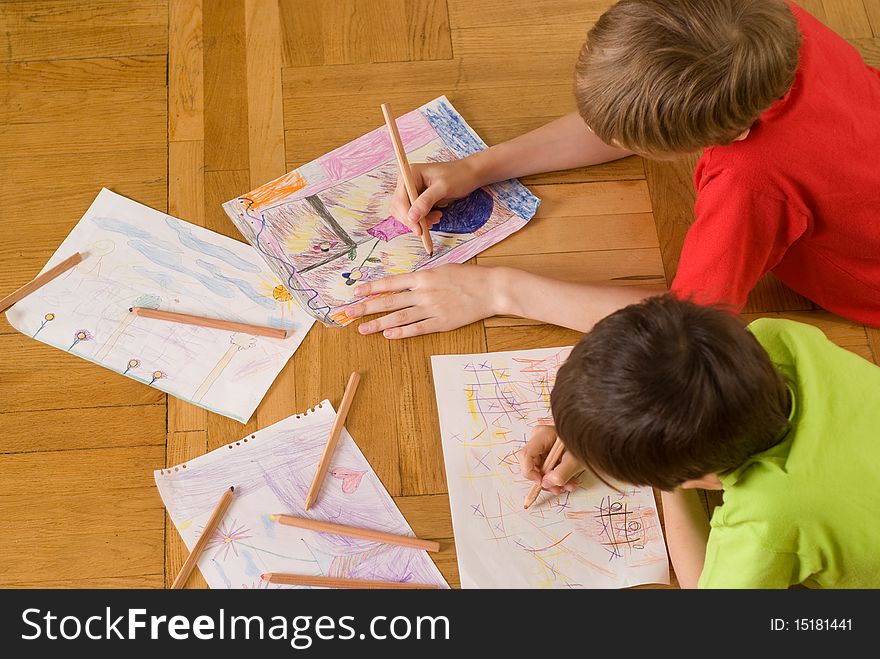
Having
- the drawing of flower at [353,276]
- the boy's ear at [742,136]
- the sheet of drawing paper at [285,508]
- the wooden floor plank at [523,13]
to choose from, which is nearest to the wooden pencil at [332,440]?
the sheet of drawing paper at [285,508]

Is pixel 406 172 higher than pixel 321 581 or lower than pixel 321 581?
higher

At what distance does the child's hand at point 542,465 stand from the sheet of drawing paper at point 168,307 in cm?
31

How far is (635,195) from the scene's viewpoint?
3.76 feet

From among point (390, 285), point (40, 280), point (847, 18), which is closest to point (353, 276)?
point (390, 285)

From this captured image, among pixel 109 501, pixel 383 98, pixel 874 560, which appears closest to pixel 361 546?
pixel 109 501

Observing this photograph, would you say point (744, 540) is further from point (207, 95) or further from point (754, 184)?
point (207, 95)

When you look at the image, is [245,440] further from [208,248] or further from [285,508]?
[208,248]

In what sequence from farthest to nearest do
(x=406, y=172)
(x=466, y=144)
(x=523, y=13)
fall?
1. (x=523, y=13)
2. (x=466, y=144)
3. (x=406, y=172)

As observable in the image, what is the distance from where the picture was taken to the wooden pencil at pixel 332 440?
94 centimetres

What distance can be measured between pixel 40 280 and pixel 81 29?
437 mm

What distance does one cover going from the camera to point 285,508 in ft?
A: 3.08

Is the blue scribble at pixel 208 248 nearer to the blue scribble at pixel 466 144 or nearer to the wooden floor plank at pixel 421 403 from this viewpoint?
the wooden floor plank at pixel 421 403

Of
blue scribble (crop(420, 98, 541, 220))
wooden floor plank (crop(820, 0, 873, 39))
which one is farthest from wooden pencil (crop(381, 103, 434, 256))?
wooden floor plank (crop(820, 0, 873, 39))

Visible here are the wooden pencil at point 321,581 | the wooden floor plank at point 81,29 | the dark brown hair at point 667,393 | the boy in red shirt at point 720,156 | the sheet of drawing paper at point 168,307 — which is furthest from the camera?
the wooden floor plank at point 81,29
